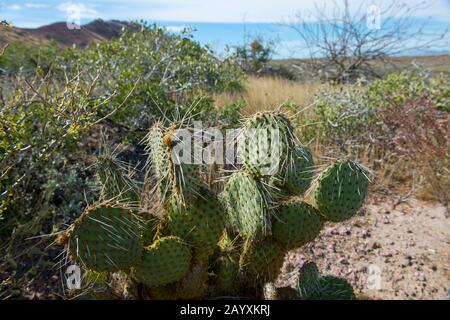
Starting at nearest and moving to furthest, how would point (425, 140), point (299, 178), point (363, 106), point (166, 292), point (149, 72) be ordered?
point (166, 292) < point (299, 178) < point (425, 140) < point (149, 72) < point (363, 106)

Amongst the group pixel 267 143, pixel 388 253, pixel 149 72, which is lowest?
pixel 388 253

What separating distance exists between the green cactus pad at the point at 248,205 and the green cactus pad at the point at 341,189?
0.28 meters

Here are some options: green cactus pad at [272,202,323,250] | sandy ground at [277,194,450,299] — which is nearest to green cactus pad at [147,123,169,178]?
green cactus pad at [272,202,323,250]

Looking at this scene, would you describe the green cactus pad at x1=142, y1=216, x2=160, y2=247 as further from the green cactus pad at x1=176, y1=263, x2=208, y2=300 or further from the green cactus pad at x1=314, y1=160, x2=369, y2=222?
the green cactus pad at x1=314, y1=160, x2=369, y2=222

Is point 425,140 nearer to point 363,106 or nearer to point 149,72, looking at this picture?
point 363,106

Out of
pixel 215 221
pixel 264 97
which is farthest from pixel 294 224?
pixel 264 97

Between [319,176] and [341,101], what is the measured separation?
3.18 m

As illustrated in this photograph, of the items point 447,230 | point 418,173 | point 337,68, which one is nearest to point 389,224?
point 447,230

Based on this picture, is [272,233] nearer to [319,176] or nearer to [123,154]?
[319,176]

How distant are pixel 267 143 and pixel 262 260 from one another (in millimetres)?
665

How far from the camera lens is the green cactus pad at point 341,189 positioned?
2059 mm

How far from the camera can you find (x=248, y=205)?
6.40ft

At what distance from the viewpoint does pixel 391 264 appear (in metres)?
2.97
